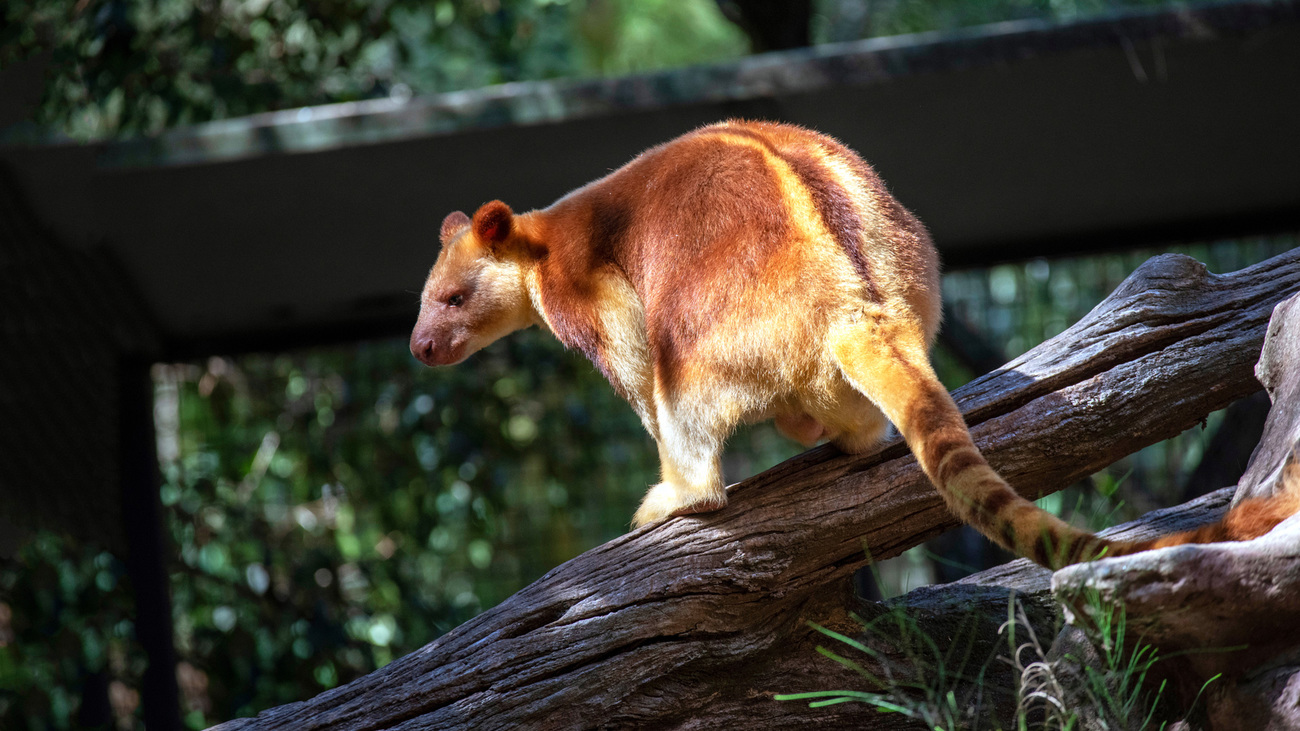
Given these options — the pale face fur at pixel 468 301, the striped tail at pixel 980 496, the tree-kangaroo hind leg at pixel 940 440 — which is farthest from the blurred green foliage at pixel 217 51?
the striped tail at pixel 980 496

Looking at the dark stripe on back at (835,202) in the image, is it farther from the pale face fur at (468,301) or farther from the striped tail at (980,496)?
the pale face fur at (468,301)

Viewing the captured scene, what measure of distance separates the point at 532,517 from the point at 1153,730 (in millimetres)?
4653

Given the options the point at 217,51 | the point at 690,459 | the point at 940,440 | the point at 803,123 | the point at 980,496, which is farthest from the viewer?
the point at 217,51

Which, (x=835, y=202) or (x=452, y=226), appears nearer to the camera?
(x=835, y=202)

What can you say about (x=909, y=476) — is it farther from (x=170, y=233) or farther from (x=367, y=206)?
(x=170, y=233)

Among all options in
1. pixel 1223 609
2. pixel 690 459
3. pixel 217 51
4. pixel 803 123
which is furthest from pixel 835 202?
pixel 217 51

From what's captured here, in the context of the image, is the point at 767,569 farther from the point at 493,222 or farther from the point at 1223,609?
the point at 493,222

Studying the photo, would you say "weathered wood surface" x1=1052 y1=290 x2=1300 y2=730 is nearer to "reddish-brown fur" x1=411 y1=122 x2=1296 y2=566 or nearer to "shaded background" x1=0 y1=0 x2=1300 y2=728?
"reddish-brown fur" x1=411 y1=122 x2=1296 y2=566

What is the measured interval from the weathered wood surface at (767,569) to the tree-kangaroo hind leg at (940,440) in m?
0.38

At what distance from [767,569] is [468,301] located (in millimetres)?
1209

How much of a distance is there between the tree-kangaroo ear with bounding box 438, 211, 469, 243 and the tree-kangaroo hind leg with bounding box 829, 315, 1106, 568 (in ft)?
4.66

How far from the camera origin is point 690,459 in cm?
275

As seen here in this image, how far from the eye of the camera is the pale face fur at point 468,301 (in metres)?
3.19

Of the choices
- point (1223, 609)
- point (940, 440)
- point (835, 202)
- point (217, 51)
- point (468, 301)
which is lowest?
point (1223, 609)
